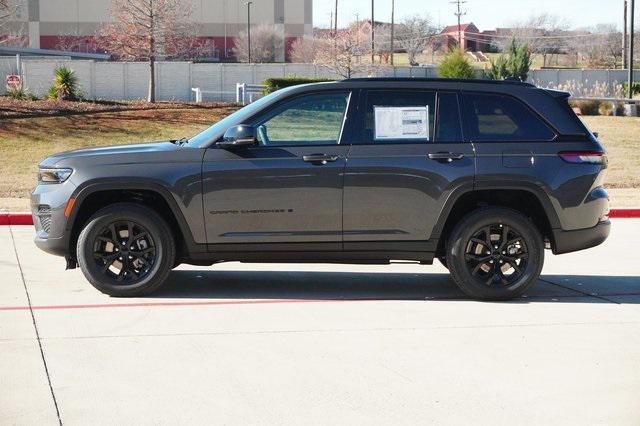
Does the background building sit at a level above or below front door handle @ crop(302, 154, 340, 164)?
above

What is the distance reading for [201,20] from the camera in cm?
8094

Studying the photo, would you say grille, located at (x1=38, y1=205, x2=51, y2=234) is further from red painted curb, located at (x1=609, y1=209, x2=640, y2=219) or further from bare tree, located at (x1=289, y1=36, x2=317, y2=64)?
bare tree, located at (x1=289, y1=36, x2=317, y2=64)

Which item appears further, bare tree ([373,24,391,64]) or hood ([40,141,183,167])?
bare tree ([373,24,391,64])

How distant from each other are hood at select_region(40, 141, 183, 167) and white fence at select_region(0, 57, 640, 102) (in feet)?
115

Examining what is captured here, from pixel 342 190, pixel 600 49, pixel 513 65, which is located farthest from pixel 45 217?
pixel 600 49

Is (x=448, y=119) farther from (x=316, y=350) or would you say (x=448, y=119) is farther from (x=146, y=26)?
(x=146, y=26)

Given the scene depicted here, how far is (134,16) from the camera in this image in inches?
1390

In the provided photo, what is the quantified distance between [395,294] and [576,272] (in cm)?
233

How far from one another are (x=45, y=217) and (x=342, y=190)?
8.15 ft

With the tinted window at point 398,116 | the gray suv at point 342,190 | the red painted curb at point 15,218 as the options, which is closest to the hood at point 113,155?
the gray suv at point 342,190

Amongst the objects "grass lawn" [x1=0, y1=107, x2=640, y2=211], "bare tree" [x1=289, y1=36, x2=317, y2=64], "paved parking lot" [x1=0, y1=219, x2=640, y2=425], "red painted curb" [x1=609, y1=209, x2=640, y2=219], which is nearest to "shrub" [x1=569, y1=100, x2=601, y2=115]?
"grass lawn" [x1=0, y1=107, x2=640, y2=211]

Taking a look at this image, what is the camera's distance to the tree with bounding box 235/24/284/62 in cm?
7925

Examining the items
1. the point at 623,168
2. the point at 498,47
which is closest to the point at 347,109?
the point at 623,168

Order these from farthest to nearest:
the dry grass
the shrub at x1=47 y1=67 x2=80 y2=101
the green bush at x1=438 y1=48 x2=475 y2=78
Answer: the green bush at x1=438 y1=48 x2=475 y2=78 < the shrub at x1=47 y1=67 x2=80 y2=101 < the dry grass
